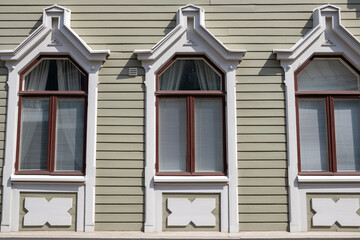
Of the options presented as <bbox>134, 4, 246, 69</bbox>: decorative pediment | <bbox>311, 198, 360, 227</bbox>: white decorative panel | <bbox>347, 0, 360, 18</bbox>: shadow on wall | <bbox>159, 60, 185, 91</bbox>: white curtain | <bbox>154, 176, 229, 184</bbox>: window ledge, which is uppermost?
<bbox>347, 0, 360, 18</bbox>: shadow on wall

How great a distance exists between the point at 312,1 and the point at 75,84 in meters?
4.58

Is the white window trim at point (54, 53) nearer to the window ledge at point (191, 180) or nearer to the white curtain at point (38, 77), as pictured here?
the white curtain at point (38, 77)

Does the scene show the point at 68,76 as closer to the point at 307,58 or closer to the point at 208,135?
the point at 208,135

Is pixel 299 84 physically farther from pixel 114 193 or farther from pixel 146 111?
pixel 114 193

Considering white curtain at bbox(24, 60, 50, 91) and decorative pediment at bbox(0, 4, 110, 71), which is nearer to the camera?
decorative pediment at bbox(0, 4, 110, 71)

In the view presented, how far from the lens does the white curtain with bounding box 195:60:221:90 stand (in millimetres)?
7273

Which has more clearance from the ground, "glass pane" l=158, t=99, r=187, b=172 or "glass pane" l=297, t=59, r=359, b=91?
"glass pane" l=297, t=59, r=359, b=91

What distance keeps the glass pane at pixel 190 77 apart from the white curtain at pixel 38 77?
6.89 ft

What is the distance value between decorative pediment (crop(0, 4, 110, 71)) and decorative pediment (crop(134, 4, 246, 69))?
891 mm

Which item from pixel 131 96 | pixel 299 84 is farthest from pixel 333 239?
pixel 131 96

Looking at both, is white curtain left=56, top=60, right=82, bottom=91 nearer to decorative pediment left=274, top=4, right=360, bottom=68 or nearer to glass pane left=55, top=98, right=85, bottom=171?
glass pane left=55, top=98, right=85, bottom=171

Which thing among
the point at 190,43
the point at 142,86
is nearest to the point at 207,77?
the point at 190,43

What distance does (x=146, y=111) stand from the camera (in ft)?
23.2


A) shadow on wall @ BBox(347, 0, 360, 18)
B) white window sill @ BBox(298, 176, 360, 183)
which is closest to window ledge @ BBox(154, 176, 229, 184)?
white window sill @ BBox(298, 176, 360, 183)
